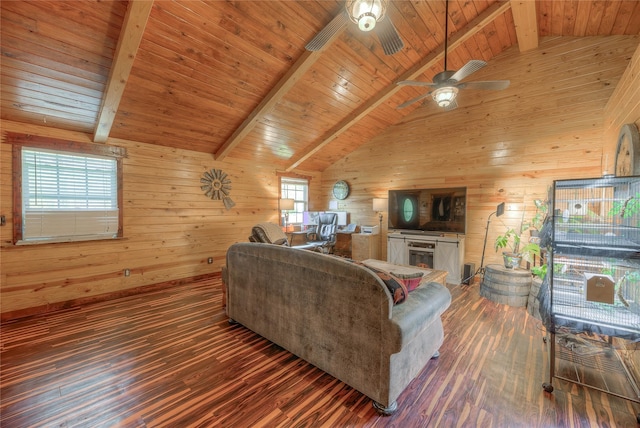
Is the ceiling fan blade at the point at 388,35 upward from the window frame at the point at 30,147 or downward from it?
upward

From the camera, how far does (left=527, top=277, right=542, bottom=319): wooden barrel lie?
3099mm

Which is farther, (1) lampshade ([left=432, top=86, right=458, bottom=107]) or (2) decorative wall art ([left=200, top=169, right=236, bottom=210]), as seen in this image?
(2) decorative wall art ([left=200, top=169, right=236, bottom=210])

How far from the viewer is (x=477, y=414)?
1.64m

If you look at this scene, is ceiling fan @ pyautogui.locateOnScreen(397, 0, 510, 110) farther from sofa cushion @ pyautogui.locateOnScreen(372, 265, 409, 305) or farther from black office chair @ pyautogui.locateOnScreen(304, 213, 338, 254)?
black office chair @ pyautogui.locateOnScreen(304, 213, 338, 254)

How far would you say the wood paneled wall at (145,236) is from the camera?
10.3 ft

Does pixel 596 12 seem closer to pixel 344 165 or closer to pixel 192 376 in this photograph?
pixel 344 165

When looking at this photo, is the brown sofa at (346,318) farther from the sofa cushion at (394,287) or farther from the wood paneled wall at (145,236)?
the wood paneled wall at (145,236)

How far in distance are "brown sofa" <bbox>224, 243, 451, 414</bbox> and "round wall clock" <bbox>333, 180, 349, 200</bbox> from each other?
420 centimetres

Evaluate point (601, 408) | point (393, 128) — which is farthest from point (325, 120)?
point (601, 408)

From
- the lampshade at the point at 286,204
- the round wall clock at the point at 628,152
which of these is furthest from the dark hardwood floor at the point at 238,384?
the lampshade at the point at 286,204

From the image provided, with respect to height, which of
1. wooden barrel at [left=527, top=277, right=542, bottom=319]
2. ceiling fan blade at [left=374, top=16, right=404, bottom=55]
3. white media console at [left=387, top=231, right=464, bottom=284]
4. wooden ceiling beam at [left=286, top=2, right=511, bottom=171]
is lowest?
wooden barrel at [left=527, top=277, right=542, bottom=319]

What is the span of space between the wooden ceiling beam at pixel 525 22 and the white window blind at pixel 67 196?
232 inches

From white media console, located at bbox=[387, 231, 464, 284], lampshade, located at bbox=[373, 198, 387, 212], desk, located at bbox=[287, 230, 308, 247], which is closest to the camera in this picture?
white media console, located at bbox=[387, 231, 464, 284]

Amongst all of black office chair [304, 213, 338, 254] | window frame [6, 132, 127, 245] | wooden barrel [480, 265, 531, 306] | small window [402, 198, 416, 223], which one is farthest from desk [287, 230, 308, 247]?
wooden barrel [480, 265, 531, 306]
